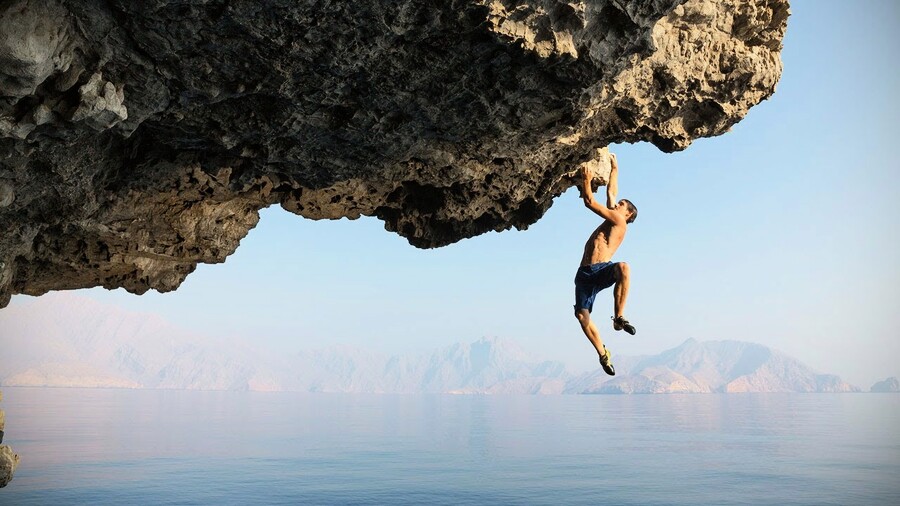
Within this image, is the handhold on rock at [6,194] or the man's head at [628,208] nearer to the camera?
the handhold on rock at [6,194]

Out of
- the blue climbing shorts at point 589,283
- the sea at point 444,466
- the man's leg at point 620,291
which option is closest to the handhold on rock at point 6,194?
the blue climbing shorts at point 589,283

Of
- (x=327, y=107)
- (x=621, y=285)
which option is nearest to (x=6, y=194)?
(x=327, y=107)

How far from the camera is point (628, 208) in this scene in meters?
9.52

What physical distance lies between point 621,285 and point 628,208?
4.20 ft

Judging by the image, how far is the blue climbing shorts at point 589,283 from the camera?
9109 mm

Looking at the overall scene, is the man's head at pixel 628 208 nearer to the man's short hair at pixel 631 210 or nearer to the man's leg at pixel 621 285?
the man's short hair at pixel 631 210

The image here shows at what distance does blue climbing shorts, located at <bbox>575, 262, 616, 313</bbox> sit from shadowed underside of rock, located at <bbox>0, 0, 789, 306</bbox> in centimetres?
167

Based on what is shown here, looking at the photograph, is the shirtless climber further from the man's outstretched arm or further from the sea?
the sea

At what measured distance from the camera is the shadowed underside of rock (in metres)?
5.73

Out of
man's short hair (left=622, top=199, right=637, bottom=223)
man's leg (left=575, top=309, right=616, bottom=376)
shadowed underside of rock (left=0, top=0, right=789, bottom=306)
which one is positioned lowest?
man's leg (left=575, top=309, right=616, bottom=376)

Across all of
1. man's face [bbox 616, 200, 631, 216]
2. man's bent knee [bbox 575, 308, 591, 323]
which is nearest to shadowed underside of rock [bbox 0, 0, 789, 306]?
man's face [bbox 616, 200, 631, 216]

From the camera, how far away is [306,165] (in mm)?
8711

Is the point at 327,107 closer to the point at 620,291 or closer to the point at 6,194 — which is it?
the point at 6,194

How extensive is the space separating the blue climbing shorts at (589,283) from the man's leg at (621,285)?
0.64 feet
